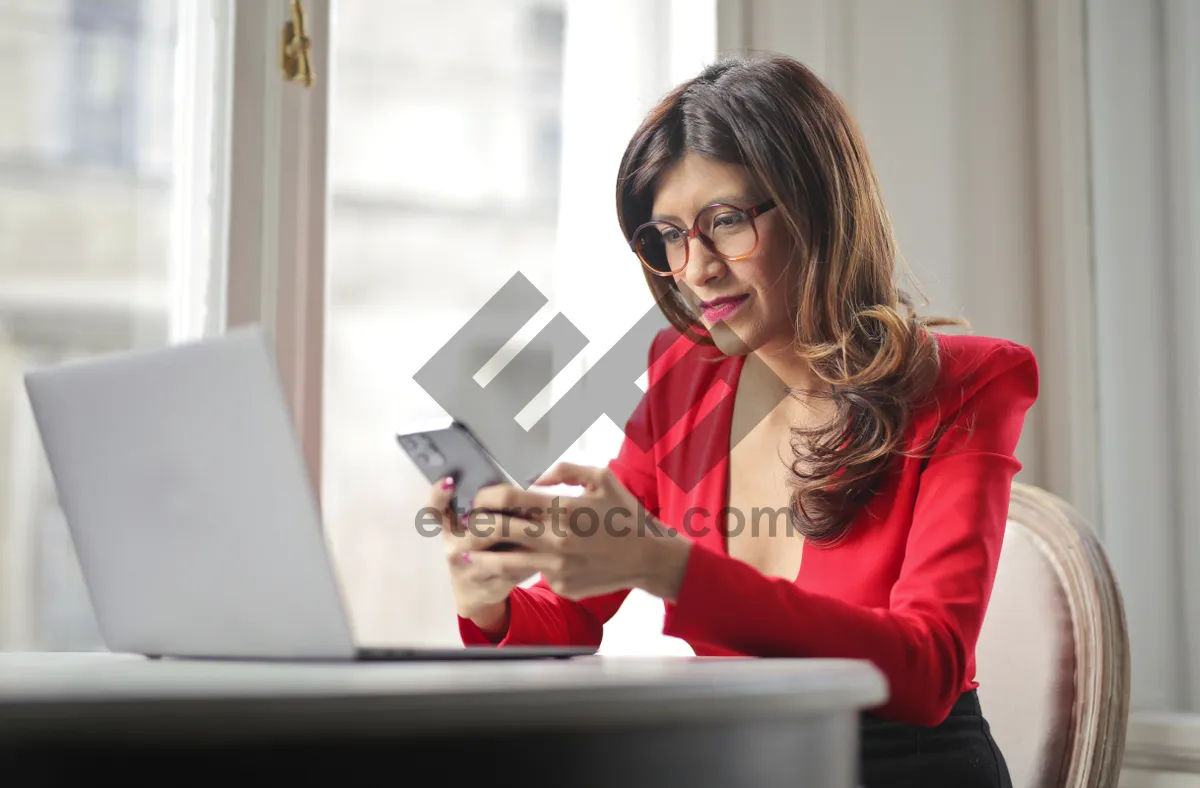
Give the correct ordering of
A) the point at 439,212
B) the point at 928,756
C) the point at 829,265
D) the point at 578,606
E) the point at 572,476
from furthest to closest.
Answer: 1. the point at 439,212
2. the point at 578,606
3. the point at 829,265
4. the point at 928,756
5. the point at 572,476

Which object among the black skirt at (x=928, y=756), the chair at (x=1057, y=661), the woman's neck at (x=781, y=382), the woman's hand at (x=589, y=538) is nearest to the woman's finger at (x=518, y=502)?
the woman's hand at (x=589, y=538)

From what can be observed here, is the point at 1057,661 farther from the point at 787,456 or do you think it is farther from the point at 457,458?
the point at 457,458

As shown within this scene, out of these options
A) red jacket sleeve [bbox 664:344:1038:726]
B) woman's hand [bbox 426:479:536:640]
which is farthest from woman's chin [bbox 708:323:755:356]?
woman's hand [bbox 426:479:536:640]

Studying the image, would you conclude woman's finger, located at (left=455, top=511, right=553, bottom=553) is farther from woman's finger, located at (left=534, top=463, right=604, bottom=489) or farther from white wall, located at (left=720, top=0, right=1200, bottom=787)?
white wall, located at (left=720, top=0, right=1200, bottom=787)

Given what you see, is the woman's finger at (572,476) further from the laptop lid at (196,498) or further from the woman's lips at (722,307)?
the woman's lips at (722,307)

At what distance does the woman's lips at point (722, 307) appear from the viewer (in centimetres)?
139

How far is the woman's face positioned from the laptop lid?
2.43 ft

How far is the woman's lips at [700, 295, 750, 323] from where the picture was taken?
139cm

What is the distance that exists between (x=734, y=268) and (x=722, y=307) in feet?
0.18

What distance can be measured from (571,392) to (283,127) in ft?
2.14

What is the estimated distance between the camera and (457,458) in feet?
3.12

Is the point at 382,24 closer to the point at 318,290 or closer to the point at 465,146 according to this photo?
the point at 465,146

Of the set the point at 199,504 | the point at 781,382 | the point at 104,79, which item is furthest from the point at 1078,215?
the point at 199,504

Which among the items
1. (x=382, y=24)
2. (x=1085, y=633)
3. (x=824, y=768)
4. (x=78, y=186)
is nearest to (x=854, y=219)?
(x=1085, y=633)
